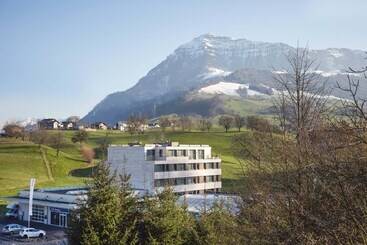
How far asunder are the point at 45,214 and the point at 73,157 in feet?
177

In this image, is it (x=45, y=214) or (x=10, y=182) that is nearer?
(x=45, y=214)

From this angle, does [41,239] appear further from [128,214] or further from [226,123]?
[226,123]

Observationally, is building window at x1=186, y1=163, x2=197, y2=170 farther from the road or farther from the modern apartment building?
the road

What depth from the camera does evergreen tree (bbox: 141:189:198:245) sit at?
24.0 m

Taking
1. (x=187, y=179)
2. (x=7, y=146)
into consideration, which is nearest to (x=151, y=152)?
(x=187, y=179)

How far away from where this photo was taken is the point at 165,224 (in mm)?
23938

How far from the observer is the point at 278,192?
11180 millimetres

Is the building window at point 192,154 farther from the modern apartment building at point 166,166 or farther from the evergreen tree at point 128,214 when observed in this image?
the evergreen tree at point 128,214

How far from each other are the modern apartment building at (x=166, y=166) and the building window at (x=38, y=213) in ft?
38.6

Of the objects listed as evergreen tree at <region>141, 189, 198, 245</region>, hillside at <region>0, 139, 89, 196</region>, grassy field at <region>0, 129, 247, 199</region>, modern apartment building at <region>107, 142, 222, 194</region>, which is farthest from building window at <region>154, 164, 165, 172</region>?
evergreen tree at <region>141, 189, 198, 245</region>

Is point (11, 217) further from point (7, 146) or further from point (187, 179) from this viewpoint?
point (7, 146)

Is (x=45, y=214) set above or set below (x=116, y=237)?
below

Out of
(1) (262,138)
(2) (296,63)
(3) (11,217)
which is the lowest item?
(3) (11,217)

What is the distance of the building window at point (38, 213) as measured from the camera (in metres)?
59.3
